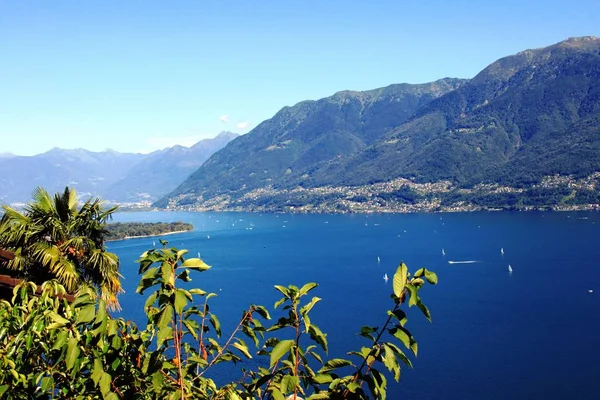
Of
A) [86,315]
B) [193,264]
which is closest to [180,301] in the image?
[193,264]

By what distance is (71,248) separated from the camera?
7270mm

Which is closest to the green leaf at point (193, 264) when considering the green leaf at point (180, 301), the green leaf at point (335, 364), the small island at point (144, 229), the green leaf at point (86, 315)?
the green leaf at point (180, 301)

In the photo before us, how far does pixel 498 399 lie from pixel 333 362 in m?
30.0

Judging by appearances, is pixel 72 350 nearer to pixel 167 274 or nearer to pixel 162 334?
pixel 162 334

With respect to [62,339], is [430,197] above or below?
below

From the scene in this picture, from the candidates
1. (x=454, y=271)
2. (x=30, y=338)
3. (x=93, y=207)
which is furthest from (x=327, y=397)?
(x=454, y=271)

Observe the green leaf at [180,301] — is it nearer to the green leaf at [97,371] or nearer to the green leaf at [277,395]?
the green leaf at [97,371]

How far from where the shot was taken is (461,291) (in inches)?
2137

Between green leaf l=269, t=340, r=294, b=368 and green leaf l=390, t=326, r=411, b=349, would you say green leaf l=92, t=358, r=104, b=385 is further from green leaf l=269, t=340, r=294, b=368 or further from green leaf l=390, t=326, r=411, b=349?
green leaf l=390, t=326, r=411, b=349

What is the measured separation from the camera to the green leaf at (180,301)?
2365 mm

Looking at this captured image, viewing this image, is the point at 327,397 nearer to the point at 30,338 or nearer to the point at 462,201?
the point at 30,338

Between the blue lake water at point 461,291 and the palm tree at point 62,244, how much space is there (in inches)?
980

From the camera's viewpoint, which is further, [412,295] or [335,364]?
[335,364]

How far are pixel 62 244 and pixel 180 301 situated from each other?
552cm
